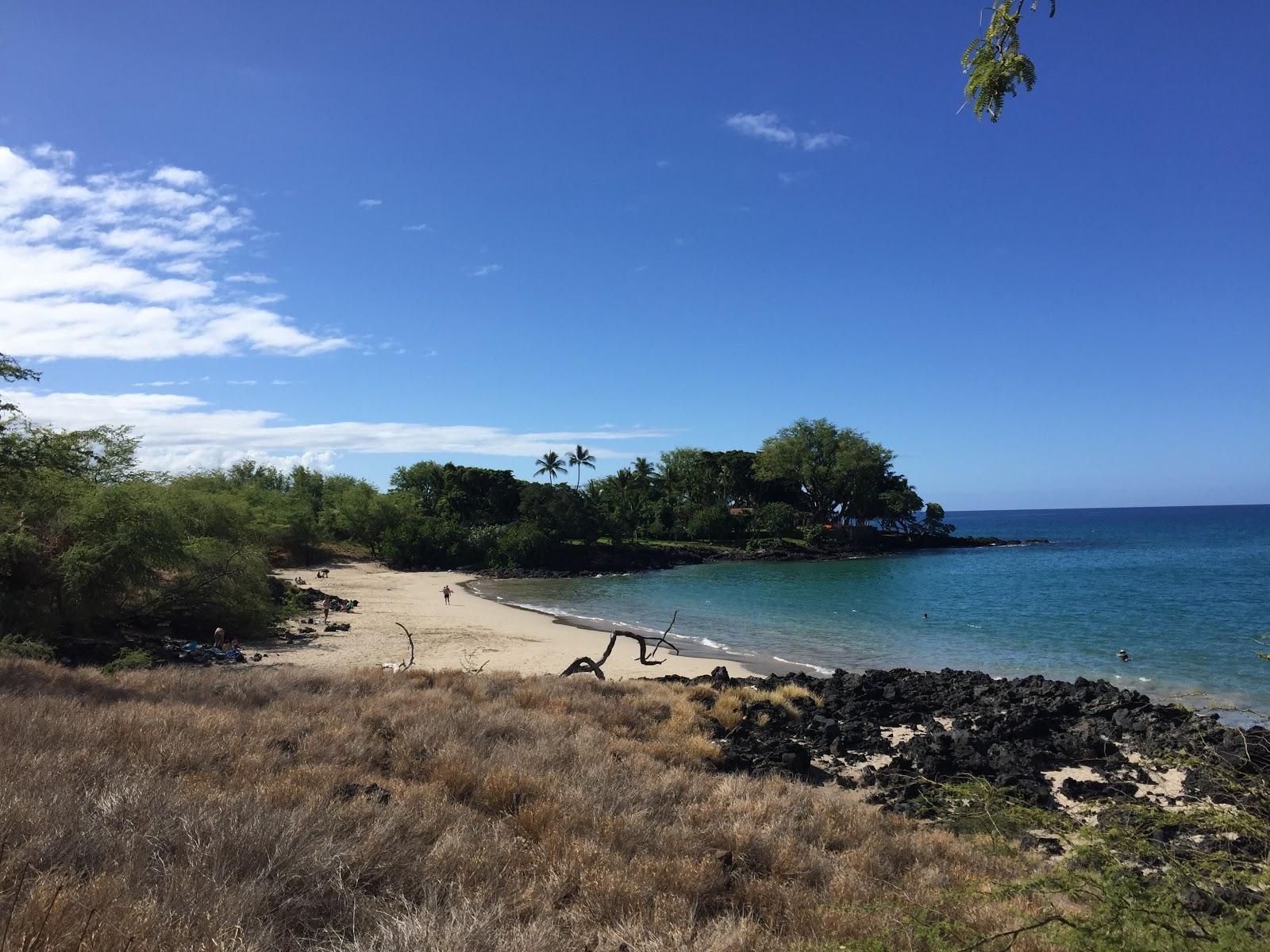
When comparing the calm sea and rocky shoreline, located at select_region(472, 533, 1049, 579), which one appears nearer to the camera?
the calm sea

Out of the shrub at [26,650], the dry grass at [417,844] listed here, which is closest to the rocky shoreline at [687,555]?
the shrub at [26,650]

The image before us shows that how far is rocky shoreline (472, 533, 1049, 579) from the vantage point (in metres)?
66.2

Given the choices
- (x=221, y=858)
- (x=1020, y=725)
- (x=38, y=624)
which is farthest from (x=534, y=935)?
(x=38, y=624)

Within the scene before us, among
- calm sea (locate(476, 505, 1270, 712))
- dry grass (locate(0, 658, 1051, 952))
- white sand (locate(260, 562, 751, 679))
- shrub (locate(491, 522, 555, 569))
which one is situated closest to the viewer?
dry grass (locate(0, 658, 1051, 952))

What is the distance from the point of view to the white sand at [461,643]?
22562mm

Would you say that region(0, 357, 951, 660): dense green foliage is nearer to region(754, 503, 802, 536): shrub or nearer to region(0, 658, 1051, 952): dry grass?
region(754, 503, 802, 536): shrub

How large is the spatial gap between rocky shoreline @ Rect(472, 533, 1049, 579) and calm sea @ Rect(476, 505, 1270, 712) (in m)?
3.77

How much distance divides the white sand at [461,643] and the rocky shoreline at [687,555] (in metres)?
20.6

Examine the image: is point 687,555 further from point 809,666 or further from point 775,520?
point 809,666

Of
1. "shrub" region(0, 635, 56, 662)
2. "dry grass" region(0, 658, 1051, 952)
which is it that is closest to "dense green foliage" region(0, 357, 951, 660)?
"shrub" region(0, 635, 56, 662)

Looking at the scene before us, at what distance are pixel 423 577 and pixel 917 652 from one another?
42034 mm

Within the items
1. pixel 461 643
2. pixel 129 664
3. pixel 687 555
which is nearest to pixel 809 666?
pixel 461 643

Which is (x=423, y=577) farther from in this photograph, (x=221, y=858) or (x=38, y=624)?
(x=221, y=858)

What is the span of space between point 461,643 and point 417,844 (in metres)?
23.4
